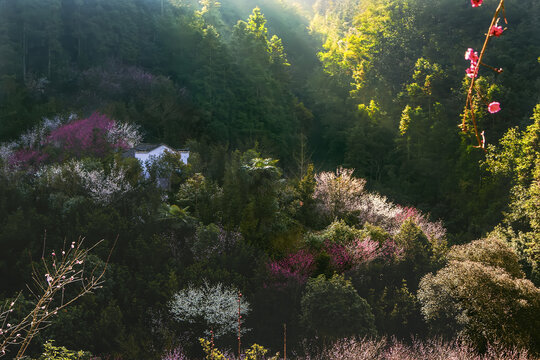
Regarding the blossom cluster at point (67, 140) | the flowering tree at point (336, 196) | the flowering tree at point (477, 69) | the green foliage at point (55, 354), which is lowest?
the blossom cluster at point (67, 140)

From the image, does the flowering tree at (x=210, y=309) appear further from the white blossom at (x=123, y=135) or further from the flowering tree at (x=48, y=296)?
the white blossom at (x=123, y=135)

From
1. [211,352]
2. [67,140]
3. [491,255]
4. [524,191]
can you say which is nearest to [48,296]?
[211,352]

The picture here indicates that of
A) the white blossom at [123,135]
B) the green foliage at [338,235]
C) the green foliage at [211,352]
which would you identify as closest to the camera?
the green foliage at [211,352]

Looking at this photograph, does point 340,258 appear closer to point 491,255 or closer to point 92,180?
point 491,255

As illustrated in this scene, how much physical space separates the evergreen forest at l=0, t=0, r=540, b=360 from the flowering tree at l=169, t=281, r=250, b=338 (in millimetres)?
42

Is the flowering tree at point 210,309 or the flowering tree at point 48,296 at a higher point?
the flowering tree at point 48,296

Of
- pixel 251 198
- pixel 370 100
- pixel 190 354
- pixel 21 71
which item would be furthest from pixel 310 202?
pixel 21 71

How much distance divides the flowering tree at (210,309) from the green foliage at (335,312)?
57.0 inches

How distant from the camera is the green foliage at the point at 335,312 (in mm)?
9141

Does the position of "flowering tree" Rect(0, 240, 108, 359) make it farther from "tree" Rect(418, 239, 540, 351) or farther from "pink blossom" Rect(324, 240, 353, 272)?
"tree" Rect(418, 239, 540, 351)

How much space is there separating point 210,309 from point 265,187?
507 centimetres

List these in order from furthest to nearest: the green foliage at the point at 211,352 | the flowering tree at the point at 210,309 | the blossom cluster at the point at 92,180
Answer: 1. the blossom cluster at the point at 92,180
2. the flowering tree at the point at 210,309
3. the green foliage at the point at 211,352

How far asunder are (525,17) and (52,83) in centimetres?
2810

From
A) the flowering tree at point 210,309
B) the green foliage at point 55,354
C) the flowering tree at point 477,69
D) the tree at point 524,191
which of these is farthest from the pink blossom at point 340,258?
the flowering tree at point 477,69
